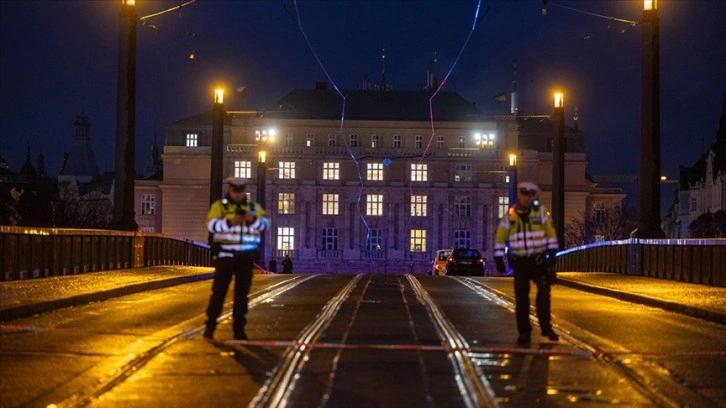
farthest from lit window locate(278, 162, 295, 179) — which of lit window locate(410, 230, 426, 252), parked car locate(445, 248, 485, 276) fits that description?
parked car locate(445, 248, 485, 276)

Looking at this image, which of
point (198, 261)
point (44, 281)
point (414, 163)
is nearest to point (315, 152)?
point (414, 163)

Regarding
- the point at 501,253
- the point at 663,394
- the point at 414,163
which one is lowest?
the point at 663,394

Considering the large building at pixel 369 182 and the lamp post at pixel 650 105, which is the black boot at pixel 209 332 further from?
the large building at pixel 369 182

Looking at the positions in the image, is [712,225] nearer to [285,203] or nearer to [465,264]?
[285,203]

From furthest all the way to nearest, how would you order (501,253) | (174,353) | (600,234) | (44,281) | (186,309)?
1. (600,234)
2. (44,281)
3. (186,309)
4. (501,253)
5. (174,353)

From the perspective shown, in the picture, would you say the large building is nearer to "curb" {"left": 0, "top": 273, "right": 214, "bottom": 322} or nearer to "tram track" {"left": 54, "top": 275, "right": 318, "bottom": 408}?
"curb" {"left": 0, "top": 273, "right": 214, "bottom": 322}

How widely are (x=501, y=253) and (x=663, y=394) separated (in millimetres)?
3768

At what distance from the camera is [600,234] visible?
109688 millimetres

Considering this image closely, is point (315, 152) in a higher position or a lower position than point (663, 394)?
higher

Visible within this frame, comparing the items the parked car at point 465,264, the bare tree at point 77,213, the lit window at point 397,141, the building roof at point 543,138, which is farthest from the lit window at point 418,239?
the parked car at point 465,264

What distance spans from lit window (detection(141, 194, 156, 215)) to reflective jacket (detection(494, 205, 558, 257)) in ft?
359

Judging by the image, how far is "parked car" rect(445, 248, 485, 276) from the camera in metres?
55.0

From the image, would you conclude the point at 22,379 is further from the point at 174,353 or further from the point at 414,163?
the point at 414,163

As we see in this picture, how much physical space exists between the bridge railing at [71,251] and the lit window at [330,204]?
75214mm
